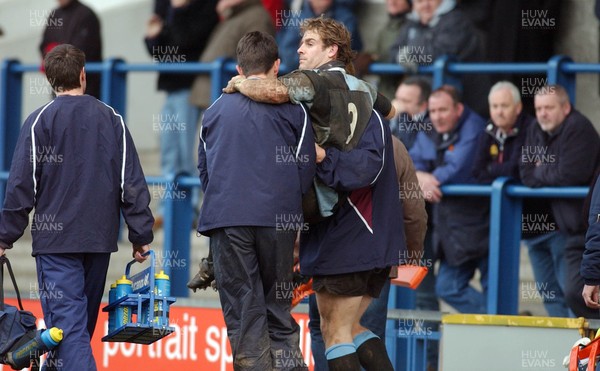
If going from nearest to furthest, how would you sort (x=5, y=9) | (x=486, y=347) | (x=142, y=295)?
(x=142, y=295)
(x=486, y=347)
(x=5, y=9)

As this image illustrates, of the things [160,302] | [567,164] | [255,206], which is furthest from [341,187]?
[567,164]

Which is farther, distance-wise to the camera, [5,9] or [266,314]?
[5,9]

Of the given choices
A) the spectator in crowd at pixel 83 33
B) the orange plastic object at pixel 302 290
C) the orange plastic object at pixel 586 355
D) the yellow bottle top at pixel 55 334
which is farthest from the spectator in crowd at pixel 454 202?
the spectator in crowd at pixel 83 33

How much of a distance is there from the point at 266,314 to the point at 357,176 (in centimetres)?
84

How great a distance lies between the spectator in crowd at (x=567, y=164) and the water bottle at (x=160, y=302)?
9.47 feet

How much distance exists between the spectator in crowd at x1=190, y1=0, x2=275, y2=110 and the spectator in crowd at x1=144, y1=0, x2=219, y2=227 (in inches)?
6.7

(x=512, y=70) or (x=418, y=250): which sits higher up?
(x=512, y=70)

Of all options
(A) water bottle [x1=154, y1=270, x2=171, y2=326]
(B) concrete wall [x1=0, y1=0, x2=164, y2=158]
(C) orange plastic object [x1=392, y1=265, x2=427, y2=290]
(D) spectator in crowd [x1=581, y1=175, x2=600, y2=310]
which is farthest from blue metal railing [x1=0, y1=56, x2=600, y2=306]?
(B) concrete wall [x1=0, y1=0, x2=164, y2=158]

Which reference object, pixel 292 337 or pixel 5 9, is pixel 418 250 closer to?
pixel 292 337

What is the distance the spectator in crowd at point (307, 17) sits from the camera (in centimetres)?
1153

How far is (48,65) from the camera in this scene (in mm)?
7523

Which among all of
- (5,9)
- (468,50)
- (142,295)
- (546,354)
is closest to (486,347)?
(546,354)

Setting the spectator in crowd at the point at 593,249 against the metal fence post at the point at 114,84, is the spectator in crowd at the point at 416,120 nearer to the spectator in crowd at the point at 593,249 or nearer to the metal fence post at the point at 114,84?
the metal fence post at the point at 114,84

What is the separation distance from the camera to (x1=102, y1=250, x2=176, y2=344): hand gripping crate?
7418 mm
